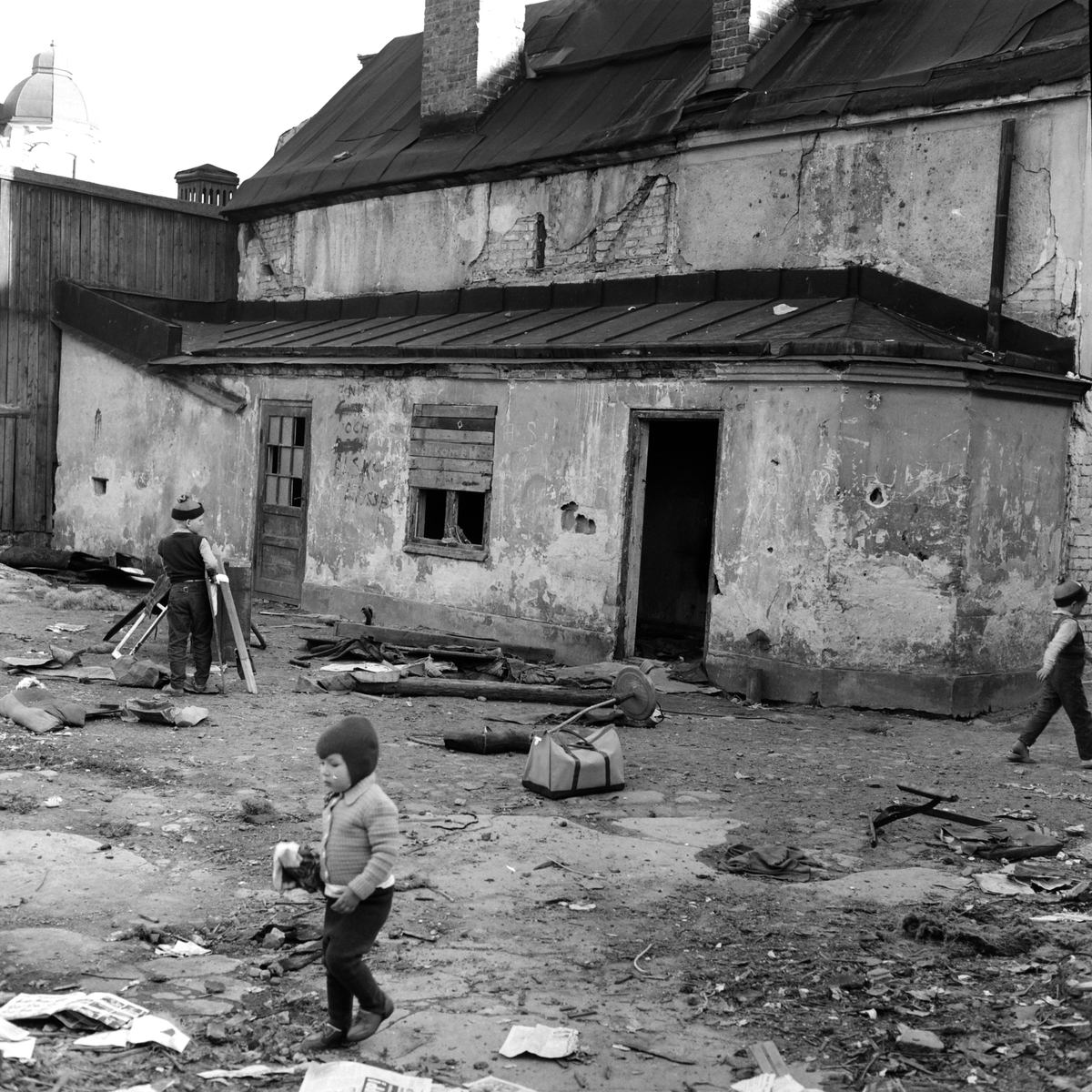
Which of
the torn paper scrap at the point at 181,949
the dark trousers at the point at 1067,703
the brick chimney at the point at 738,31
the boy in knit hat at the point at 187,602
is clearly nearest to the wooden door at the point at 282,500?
the boy in knit hat at the point at 187,602

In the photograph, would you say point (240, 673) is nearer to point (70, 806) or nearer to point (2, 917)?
point (70, 806)

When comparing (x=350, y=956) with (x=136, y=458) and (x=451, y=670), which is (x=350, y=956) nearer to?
(x=451, y=670)

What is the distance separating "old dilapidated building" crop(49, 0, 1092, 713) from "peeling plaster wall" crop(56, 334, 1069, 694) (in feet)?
0.11

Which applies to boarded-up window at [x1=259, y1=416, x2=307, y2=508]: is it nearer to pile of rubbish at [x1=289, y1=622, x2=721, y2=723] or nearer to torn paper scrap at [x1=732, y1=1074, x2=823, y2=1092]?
pile of rubbish at [x1=289, y1=622, x2=721, y2=723]

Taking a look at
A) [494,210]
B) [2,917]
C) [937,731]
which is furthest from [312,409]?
[2,917]

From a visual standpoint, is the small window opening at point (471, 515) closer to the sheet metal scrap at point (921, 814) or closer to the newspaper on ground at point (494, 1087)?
the sheet metal scrap at point (921, 814)

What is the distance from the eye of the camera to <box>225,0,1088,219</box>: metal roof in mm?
12823

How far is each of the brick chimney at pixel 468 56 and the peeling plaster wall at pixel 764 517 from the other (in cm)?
475

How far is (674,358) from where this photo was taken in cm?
1267

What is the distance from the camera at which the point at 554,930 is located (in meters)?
5.95

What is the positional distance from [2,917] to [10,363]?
1587 cm

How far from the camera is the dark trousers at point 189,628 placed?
11.1 meters

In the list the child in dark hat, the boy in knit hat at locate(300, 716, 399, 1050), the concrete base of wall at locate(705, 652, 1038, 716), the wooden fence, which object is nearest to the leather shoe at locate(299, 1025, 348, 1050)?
the boy in knit hat at locate(300, 716, 399, 1050)

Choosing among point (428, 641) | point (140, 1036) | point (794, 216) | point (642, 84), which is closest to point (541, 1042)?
point (140, 1036)
